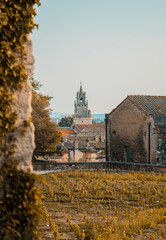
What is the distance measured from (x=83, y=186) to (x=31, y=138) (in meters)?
11.2

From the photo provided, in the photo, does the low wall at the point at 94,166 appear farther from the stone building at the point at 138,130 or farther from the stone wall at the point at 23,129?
the stone wall at the point at 23,129

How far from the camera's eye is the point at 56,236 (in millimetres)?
8250

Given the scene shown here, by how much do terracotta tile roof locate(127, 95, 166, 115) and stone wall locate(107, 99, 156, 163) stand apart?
0.70 m

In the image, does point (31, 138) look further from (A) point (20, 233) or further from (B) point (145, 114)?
(B) point (145, 114)

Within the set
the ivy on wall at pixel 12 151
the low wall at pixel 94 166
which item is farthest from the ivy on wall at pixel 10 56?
the low wall at pixel 94 166

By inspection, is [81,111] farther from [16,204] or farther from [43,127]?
[16,204]

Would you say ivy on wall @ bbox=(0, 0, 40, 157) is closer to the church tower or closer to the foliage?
the foliage

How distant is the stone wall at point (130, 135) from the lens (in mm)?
26072

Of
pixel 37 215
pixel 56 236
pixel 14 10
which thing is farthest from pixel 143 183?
pixel 14 10

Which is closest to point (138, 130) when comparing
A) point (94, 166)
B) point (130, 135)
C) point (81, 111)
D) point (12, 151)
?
point (130, 135)

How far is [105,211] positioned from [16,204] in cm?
650

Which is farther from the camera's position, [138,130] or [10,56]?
[138,130]

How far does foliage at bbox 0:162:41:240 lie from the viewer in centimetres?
512

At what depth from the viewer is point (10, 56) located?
5.25 meters
